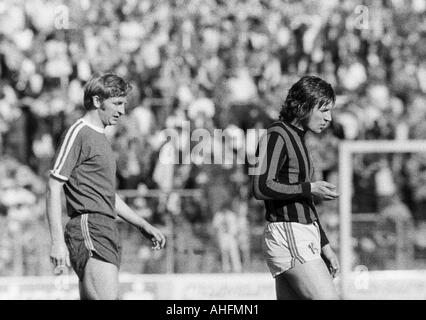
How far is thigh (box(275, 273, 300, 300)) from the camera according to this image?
20.1 feet

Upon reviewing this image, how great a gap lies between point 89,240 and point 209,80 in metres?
7.05

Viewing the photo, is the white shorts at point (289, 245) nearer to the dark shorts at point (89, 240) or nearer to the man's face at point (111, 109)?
the dark shorts at point (89, 240)

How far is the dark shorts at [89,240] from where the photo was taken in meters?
6.35

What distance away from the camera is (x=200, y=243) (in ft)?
38.4

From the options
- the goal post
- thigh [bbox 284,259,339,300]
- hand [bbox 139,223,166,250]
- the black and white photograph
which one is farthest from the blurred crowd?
thigh [bbox 284,259,339,300]

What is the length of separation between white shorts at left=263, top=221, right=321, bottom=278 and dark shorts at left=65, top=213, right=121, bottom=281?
95 centimetres

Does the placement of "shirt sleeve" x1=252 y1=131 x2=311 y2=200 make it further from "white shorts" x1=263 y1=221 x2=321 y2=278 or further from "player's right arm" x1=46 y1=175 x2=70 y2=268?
"player's right arm" x1=46 y1=175 x2=70 y2=268

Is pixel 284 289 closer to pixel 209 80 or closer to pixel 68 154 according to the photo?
pixel 68 154

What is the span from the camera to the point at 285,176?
→ 243 inches

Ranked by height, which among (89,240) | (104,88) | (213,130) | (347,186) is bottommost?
(89,240)

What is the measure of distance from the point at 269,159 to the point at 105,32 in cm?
801

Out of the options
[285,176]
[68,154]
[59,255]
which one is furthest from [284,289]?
[68,154]

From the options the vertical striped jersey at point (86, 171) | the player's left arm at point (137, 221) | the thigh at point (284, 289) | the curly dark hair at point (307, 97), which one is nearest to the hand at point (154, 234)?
the player's left arm at point (137, 221)
